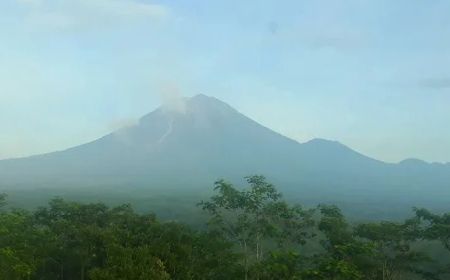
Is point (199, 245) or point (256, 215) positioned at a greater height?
point (256, 215)

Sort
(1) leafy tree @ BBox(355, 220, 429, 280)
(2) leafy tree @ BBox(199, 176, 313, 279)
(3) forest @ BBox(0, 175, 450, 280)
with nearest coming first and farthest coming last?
1. (3) forest @ BBox(0, 175, 450, 280)
2. (1) leafy tree @ BBox(355, 220, 429, 280)
3. (2) leafy tree @ BBox(199, 176, 313, 279)

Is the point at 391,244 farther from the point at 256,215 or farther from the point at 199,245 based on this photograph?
the point at 199,245

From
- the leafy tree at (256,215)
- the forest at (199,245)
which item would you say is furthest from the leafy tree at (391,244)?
the leafy tree at (256,215)

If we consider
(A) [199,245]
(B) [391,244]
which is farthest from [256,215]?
(B) [391,244]

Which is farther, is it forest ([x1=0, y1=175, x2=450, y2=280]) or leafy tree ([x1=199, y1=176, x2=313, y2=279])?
leafy tree ([x1=199, y1=176, x2=313, y2=279])

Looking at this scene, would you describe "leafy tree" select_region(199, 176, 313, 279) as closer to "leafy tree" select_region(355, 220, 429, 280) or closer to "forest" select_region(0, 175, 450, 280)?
"forest" select_region(0, 175, 450, 280)

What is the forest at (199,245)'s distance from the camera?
24.0 meters

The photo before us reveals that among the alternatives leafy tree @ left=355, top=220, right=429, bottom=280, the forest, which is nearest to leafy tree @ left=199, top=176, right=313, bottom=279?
the forest

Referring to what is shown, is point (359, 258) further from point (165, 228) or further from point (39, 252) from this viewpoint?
point (39, 252)

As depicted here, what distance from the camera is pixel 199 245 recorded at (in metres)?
30.0

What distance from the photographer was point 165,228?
2950cm

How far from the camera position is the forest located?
24.0 metres

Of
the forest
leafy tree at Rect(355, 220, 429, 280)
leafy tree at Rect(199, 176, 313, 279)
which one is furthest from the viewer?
leafy tree at Rect(199, 176, 313, 279)

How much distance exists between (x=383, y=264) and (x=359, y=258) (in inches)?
189
